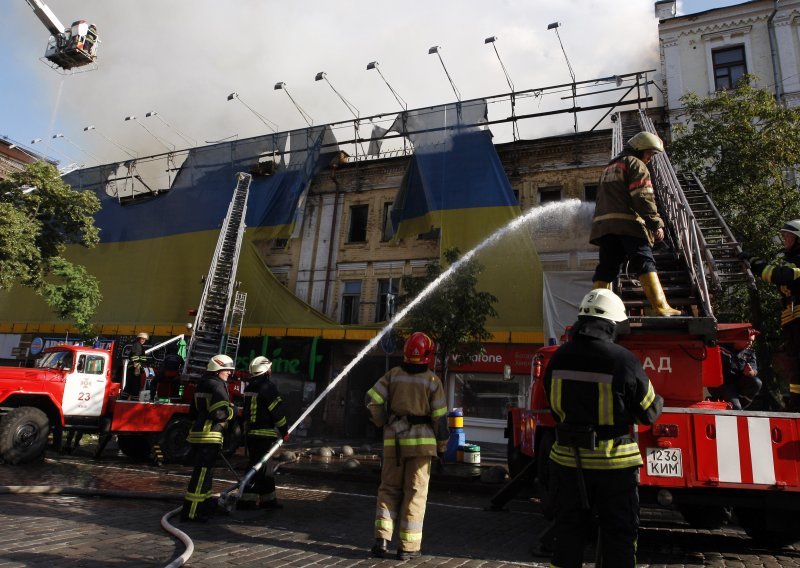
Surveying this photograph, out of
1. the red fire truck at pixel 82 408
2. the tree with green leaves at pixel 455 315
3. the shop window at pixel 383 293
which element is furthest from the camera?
the shop window at pixel 383 293

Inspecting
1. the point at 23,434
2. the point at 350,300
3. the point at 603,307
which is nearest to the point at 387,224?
the point at 350,300

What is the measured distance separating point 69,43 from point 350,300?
17968 mm

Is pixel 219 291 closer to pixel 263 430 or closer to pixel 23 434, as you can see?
pixel 23 434

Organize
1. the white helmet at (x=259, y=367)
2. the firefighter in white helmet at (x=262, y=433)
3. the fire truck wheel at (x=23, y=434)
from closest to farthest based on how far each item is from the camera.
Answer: the firefighter in white helmet at (x=262, y=433) → the white helmet at (x=259, y=367) → the fire truck wheel at (x=23, y=434)

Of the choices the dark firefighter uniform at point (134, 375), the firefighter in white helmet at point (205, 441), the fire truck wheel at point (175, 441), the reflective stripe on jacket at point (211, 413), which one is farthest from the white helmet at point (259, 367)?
the dark firefighter uniform at point (134, 375)

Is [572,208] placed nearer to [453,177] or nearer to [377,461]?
[453,177]

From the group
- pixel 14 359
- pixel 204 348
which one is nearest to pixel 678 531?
pixel 204 348

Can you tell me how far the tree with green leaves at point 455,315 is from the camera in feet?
42.7

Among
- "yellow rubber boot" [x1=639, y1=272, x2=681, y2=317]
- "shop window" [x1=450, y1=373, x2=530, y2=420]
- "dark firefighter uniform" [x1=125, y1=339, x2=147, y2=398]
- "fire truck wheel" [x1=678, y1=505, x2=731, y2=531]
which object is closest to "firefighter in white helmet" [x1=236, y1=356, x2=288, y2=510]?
"yellow rubber boot" [x1=639, y1=272, x2=681, y2=317]

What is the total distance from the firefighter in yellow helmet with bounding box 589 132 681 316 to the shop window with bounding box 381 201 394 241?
14.9 metres

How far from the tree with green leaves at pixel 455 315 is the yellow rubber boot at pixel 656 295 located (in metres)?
8.02

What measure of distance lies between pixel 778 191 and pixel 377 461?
9.79 m

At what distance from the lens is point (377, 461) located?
38.3 feet

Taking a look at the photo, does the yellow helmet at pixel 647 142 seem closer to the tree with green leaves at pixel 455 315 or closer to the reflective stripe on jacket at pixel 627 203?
the reflective stripe on jacket at pixel 627 203
